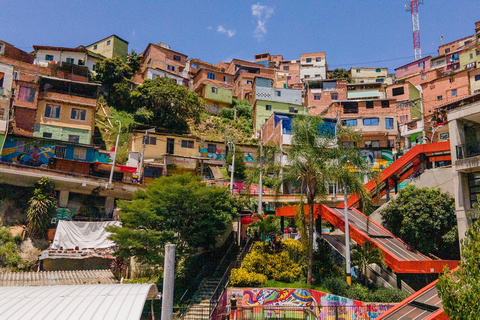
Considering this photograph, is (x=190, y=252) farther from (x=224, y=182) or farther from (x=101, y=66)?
(x=101, y=66)

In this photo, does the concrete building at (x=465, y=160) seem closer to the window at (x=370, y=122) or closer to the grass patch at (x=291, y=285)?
the grass patch at (x=291, y=285)

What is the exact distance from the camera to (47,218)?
30797 mm

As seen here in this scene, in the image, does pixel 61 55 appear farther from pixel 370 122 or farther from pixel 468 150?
pixel 468 150

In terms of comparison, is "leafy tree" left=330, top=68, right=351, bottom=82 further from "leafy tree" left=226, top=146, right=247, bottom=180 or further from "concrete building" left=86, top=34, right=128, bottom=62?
"leafy tree" left=226, top=146, right=247, bottom=180

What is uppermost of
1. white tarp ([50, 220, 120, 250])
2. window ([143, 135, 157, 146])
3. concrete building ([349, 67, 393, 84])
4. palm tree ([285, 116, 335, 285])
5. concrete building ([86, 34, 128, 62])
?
concrete building ([349, 67, 393, 84])

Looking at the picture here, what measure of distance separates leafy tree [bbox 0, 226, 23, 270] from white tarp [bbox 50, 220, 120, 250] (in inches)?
96.9

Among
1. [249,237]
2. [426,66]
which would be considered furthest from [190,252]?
[426,66]

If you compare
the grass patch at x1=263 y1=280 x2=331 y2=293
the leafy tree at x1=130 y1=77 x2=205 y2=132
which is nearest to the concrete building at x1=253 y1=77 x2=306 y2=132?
the leafy tree at x1=130 y1=77 x2=205 y2=132

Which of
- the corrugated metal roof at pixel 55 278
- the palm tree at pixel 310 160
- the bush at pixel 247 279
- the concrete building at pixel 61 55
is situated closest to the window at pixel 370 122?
the palm tree at pixel 310 160

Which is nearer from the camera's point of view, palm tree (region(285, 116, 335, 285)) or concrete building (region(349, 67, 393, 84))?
palm tree (region(285, 116, 335, 285))

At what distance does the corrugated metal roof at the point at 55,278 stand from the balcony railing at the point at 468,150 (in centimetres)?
2471

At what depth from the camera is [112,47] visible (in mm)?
65750

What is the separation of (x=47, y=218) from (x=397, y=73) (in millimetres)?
72458

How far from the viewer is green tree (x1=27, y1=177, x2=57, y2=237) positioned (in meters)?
30.0
